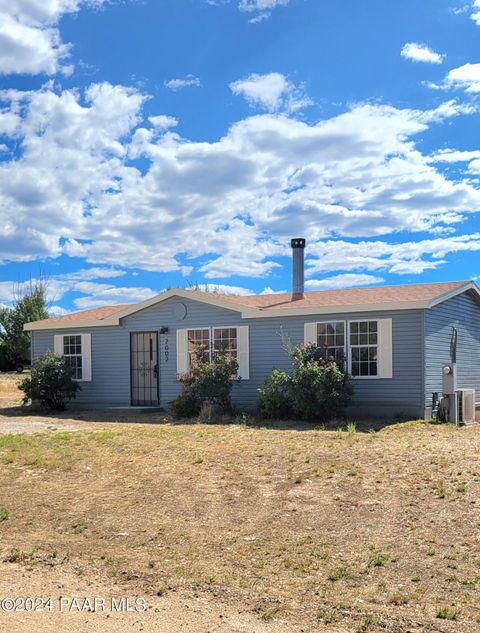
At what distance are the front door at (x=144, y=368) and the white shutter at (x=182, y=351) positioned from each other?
0.87 metres

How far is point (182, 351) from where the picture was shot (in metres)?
17.6

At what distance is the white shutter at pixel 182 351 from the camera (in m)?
17.6

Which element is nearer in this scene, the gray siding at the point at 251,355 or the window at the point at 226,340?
the gray siding at the point at 251,355

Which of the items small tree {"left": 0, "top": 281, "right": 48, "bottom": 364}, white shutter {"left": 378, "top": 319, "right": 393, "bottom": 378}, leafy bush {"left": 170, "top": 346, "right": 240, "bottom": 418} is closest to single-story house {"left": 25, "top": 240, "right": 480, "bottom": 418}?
white shutter {"left": 378, "top": 319, "right": 393, "bottom": 378}

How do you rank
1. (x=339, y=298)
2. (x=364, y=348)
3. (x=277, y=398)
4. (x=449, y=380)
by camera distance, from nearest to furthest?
(x=449, y=380) < (x=277, y=398) < (x=364, y=348) < (x=339, y=298)

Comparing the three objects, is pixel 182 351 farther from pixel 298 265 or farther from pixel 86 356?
pixel 298 265

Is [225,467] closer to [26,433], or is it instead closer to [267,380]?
[26,433]

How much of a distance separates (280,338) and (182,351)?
2.72 meters

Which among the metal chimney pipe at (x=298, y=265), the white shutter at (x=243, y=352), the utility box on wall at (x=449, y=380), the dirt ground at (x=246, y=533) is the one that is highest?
the metal chimney pipe at (x=298, y=265)

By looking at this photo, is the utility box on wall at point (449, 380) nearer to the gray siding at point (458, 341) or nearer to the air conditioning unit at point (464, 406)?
the air conditioning unit at point (464, 406)

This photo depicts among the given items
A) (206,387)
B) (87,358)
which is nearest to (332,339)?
(206,387)

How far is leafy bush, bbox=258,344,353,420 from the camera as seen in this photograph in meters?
14.2

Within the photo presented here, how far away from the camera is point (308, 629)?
4238 millimetres

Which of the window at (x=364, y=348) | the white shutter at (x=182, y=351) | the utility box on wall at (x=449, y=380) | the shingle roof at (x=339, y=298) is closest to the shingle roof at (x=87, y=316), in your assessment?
the shingle roof at (x=339, y=298)
